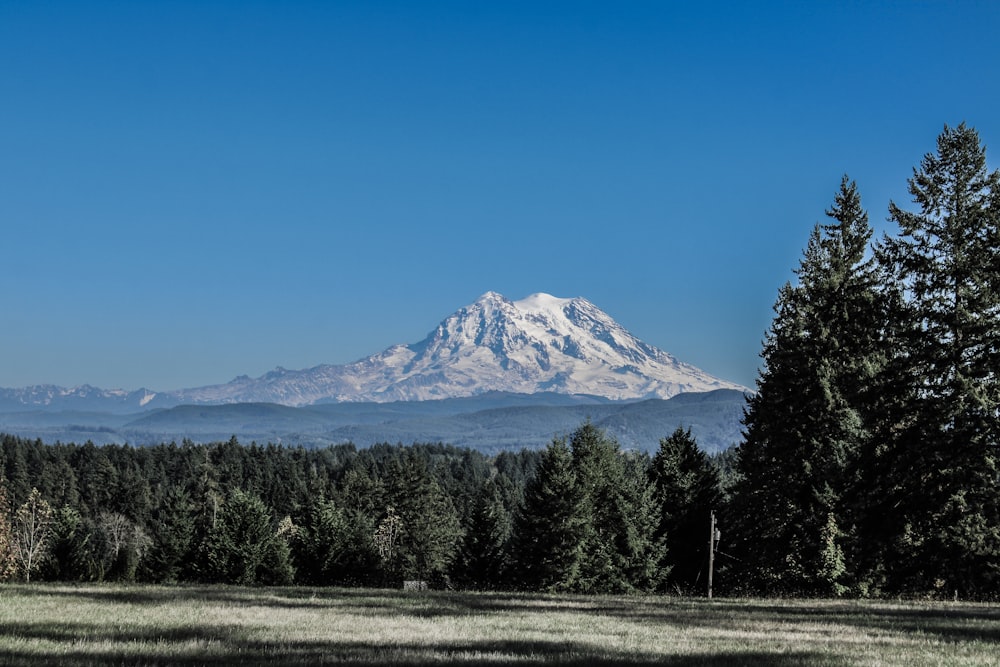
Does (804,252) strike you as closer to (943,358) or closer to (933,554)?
(943,358)

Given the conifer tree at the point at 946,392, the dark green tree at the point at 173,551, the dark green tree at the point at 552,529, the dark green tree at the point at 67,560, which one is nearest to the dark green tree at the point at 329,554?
the dark green tree at the point at 173,551

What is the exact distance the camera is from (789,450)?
129 ft

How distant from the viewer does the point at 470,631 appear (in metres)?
19.5

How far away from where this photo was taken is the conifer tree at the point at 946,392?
3253 cm

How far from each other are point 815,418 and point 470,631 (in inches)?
958

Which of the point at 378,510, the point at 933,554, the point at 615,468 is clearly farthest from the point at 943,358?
the point at 378,510

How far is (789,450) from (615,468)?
22980 mm

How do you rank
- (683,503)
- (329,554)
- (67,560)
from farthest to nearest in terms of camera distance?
(329,554), (67,560), (683,503)

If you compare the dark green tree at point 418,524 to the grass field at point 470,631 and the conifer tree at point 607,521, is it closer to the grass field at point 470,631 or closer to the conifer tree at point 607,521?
the conifer tree at point 607,521

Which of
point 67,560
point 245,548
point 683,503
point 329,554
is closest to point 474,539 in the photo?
point 329,554

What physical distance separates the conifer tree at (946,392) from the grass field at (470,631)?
5.93m

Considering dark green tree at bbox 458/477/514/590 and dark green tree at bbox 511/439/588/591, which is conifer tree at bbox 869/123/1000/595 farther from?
dark green tree at bbox 458/477/514/590

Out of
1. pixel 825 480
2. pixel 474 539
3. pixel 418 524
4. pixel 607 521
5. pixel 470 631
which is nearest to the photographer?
pixel 470 631

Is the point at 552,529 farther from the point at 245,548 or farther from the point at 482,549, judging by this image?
the point at 245,548
